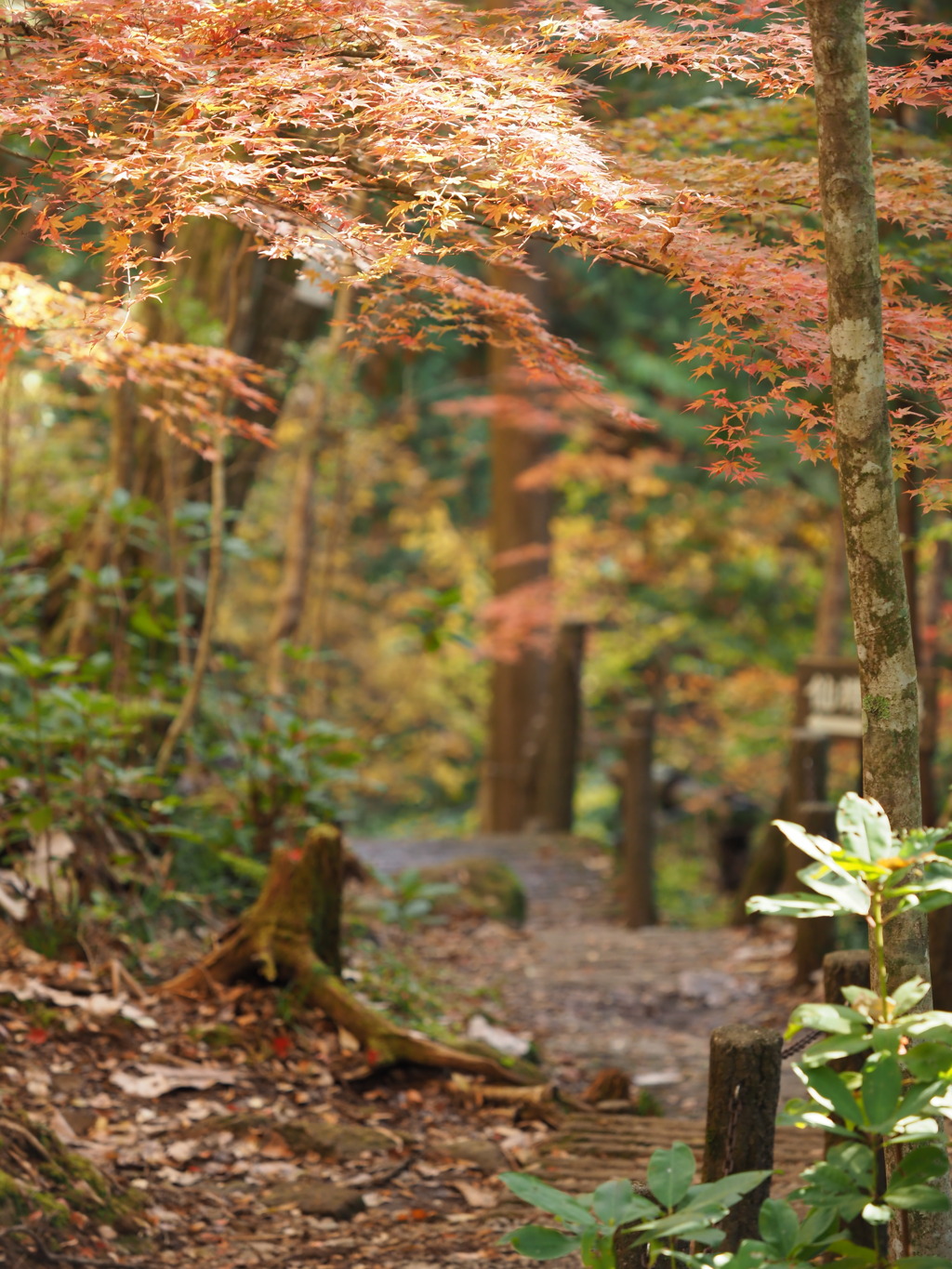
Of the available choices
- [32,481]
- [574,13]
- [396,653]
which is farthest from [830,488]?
[574,13]

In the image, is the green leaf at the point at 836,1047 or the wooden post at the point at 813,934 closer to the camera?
the green leaf at the point at 836,1047

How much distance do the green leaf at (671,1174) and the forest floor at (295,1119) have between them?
1.49 metres

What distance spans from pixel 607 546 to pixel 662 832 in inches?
122

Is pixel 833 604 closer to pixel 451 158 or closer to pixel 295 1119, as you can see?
pixel 295 1119

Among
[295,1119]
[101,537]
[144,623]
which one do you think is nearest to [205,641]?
[144,623]

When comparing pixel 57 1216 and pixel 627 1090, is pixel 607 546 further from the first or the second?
pixel 57 1216

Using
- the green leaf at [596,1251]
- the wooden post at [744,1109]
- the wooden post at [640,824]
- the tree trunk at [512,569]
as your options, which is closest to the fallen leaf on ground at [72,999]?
the wooden post at [744,1109]

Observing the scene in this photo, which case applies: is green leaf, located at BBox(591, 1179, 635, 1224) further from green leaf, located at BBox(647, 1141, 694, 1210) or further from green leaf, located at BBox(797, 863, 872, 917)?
green leaf, located at BBox(797, 863, 872, 917)

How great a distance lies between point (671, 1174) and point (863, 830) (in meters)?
0.63

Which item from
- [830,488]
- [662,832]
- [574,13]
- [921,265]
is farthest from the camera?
[662,832]

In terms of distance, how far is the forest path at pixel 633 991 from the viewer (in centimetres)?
510

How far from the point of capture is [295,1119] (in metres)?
3.98

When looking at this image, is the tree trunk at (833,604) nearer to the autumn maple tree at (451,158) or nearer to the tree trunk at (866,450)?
the autumn maple tree at (451,158)

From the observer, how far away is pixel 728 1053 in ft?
8.77
